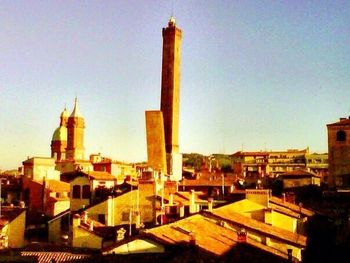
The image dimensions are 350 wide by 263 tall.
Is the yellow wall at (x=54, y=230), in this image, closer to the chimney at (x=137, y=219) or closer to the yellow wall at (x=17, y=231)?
the yellow wall at (x=17, y=231)

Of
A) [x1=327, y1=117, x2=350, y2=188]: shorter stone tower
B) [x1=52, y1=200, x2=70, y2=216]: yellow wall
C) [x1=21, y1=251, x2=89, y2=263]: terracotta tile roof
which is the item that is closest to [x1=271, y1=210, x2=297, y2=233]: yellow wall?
[x1=21, y1=251, x2=89, y2=263]: terracotta tile roof

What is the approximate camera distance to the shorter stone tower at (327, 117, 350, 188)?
2056 inches

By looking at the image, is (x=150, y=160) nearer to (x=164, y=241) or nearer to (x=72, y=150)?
(x=72, y=150)

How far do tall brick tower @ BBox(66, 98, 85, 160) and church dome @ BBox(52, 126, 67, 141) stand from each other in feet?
8.54

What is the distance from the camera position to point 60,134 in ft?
275

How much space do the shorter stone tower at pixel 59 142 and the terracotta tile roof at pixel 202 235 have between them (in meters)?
61.4

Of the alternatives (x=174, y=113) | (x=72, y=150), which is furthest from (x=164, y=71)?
(x=72, y=150)

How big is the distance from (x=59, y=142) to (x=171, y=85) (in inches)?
1009

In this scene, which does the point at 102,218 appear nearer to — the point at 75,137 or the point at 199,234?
the point at 199,234

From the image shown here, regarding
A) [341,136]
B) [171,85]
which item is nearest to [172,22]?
[171,85]

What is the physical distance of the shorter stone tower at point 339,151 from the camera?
5222 cm

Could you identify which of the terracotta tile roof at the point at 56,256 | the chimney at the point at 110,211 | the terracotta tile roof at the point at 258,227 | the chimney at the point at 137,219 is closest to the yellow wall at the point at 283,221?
the terracotta tile roof at the point at 258,227

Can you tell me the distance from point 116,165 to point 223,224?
3925 cm

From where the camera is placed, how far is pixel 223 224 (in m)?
23.7
